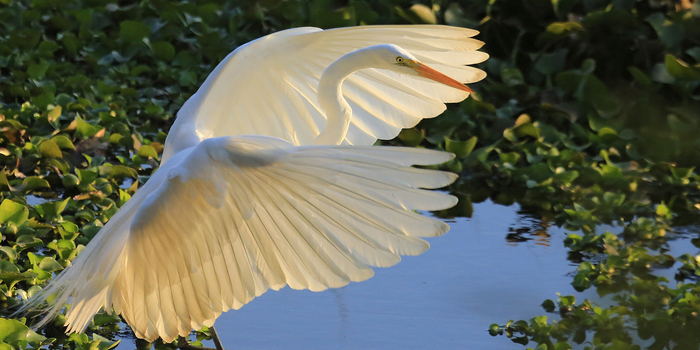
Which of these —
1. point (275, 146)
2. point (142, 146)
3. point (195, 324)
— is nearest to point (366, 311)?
point (195, 324)

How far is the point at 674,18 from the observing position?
5645 mm

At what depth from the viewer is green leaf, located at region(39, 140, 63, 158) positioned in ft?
15.1

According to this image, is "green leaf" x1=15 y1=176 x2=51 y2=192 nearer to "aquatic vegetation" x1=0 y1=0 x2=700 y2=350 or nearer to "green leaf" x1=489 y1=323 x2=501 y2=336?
"aquatic vegetation" x1=0 y1=0 x2=700 y2=350

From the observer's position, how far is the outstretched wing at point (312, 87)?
10.7 ft

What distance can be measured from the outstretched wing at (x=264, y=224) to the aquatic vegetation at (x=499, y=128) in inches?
19.5

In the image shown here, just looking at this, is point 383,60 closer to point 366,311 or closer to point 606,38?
point 366,311

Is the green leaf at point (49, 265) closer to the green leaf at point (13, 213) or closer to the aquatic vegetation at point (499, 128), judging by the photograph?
the aquatic vegetation at point (499, 128)

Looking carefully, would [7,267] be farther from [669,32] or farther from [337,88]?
[669,32]

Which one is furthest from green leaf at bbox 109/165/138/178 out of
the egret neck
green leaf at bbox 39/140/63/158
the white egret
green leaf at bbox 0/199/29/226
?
the egret neck

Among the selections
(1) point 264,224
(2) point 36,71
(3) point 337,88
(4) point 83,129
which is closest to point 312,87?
(3) point 337,88

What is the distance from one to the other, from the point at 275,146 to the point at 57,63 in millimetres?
4668

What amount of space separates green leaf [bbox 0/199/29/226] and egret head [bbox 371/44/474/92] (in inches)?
70.4

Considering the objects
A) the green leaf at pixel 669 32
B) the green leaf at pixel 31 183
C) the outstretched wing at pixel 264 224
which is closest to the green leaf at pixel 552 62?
the green leaf at pixel 669 32

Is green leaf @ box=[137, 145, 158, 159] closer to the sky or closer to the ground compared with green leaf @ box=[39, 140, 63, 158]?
closer to the ground
